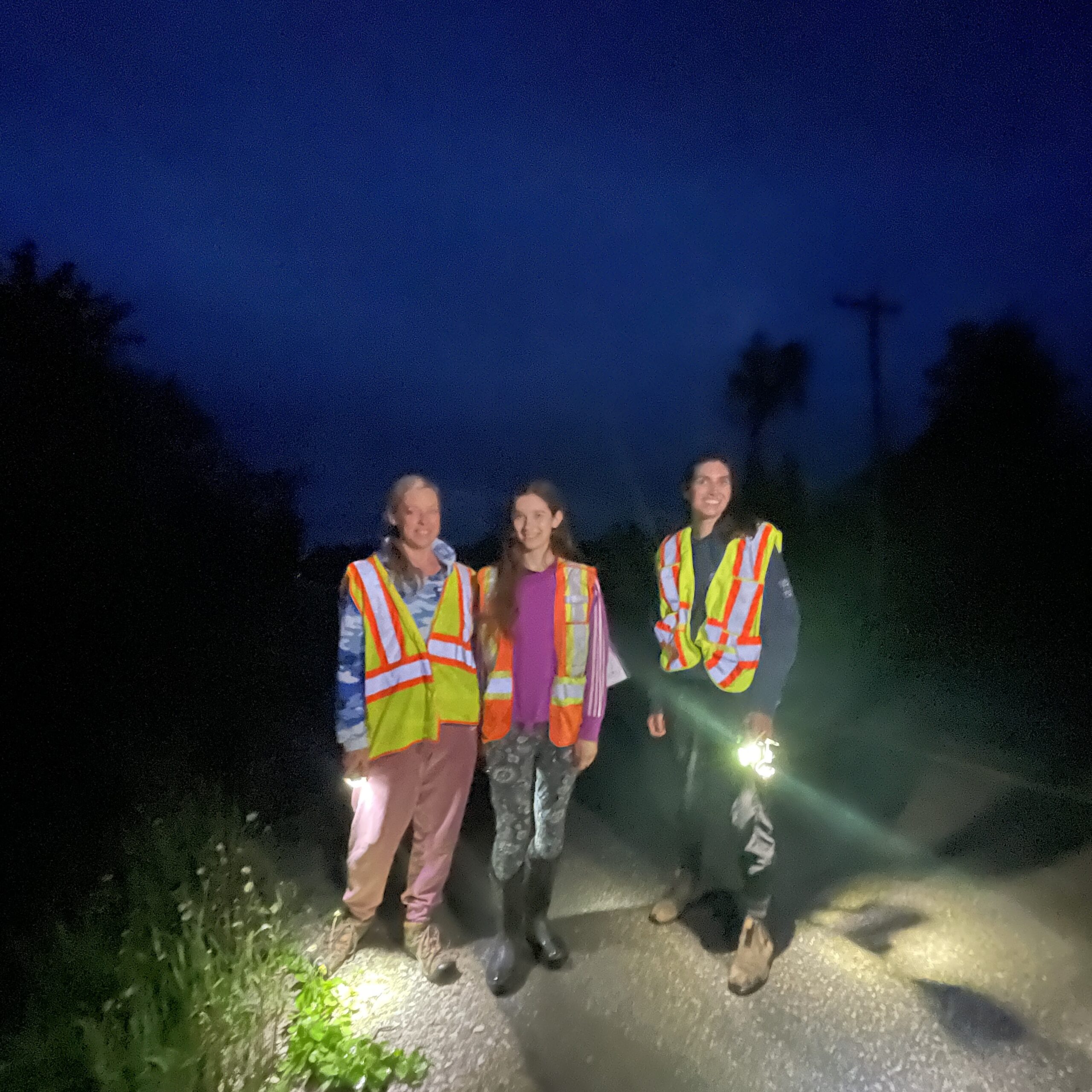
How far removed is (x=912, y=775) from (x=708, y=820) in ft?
8.99

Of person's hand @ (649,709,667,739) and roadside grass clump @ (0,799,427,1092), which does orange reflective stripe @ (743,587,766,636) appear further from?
roadside grass clump @ (0,799,427,1092)

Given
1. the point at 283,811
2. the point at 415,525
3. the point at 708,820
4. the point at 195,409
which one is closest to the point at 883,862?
the point at 708,820

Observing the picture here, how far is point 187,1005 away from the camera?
107 inches

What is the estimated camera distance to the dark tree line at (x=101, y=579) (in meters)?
5.32

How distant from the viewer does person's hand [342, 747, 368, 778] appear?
2.99 metres

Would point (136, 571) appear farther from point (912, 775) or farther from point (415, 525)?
point (912, 775)

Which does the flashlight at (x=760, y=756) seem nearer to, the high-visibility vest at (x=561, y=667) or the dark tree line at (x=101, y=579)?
the high-visibility vest at (x=561, y=667)

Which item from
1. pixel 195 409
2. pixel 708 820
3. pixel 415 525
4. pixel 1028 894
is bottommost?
pixel 1028 894

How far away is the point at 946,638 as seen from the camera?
927 centimetres

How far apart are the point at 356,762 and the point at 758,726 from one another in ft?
5.39

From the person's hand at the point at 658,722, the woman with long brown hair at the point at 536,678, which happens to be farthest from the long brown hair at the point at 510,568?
the person's hand at the point at 658,722

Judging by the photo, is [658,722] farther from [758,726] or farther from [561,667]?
[561,667]

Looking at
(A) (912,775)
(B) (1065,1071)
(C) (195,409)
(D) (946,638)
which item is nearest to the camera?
(B) (1065,1071)

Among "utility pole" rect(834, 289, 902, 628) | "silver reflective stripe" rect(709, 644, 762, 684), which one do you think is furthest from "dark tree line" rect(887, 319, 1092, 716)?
"silver reflective stripe" rect(709, 644, 762, 684)
